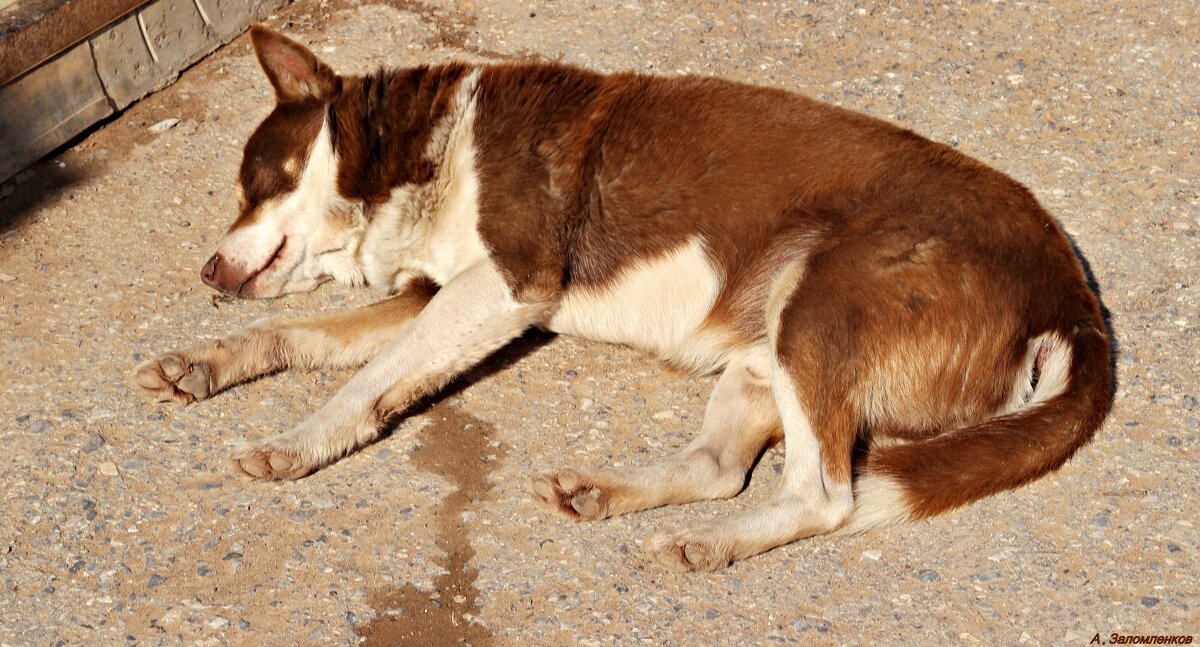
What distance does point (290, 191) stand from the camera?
415 cm

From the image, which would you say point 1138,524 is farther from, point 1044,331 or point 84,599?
point 84,599

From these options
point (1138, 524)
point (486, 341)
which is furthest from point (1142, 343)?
point (486, 341)

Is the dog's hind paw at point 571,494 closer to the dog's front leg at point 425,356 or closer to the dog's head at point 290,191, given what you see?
the dog's front leg at point 425,356

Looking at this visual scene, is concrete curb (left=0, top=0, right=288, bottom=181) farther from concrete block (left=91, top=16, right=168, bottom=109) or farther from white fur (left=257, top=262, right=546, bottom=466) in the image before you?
white fur (left=257, top=262, right=546, bottom=466)

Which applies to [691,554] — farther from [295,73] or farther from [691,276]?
[295,73]

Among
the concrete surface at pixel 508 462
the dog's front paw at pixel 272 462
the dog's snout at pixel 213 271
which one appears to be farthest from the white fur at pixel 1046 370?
the dog's snout at pixel 213 271

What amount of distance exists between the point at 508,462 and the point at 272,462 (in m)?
0.70

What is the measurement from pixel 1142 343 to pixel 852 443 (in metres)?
1.41

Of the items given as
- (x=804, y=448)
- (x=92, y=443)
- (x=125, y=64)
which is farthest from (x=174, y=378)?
(x=125, y=64)

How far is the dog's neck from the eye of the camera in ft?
13.3

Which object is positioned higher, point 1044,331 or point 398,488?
point 1044,331

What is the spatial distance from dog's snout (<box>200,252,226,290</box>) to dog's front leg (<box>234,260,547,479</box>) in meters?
0.74

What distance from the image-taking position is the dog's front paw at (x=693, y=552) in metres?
3.39

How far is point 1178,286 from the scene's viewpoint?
4.52 metres
